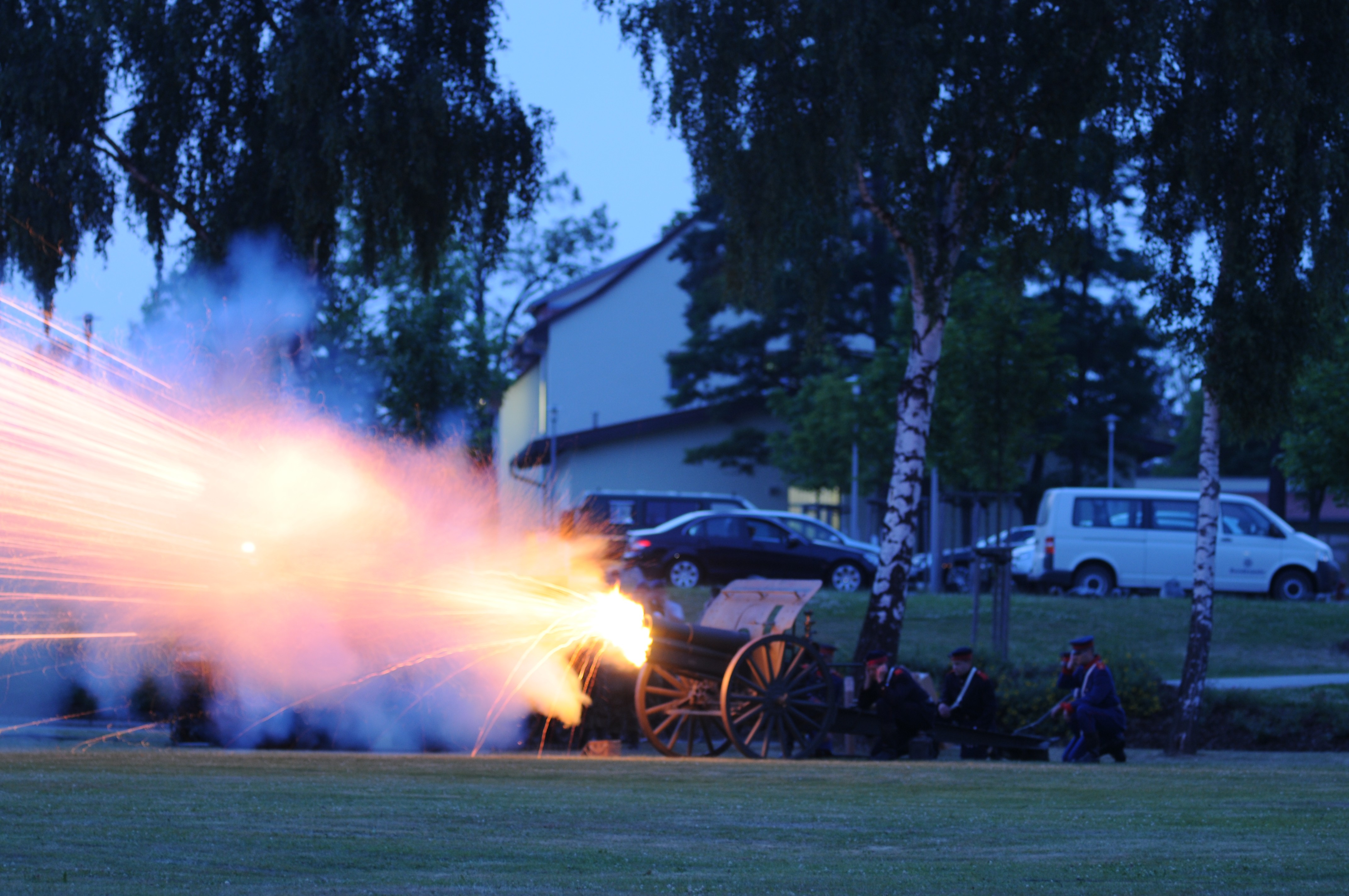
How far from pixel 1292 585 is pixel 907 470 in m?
14.7

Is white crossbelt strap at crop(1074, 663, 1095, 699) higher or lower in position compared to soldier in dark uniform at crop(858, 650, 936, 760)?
higher

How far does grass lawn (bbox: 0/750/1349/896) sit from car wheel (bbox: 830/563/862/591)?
52.5ft

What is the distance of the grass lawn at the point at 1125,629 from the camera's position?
19.2 metres

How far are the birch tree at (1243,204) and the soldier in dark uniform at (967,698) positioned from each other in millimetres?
2452

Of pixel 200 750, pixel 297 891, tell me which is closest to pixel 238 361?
pixel 200 750

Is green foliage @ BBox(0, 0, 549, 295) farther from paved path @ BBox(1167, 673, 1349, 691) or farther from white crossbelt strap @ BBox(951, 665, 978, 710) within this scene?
paved path @ BBox(1167, 673, 1349, 691)

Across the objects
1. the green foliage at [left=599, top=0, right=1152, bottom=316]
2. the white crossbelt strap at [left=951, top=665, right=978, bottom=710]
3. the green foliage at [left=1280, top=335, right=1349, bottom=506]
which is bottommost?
the white crossbelt strap at [left=951, top=665, right=978, bottom=710]

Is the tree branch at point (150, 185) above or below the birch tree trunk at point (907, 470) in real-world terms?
above

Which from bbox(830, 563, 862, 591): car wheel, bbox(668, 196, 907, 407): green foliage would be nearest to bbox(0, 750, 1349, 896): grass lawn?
bbox(830, 563, 862, 591): car wheel

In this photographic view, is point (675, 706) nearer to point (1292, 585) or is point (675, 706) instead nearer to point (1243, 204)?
point (1243, 204)

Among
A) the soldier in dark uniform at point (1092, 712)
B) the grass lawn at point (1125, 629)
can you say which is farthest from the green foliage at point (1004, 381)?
the soldier in dark uniform at point (1092, 712)

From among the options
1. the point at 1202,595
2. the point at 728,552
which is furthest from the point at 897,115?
the point at 728,552

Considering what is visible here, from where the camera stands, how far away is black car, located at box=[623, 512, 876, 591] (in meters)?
26.2

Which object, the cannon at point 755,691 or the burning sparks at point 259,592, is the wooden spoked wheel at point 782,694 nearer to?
the cannon at point 755,691
